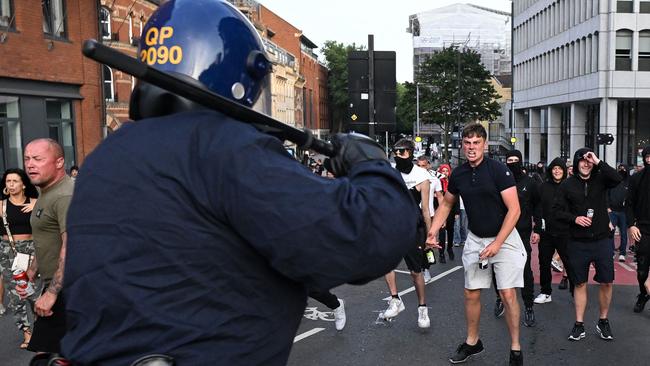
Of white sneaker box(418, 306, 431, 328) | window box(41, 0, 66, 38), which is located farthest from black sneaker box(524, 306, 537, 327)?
window box(41, 0, 66, 38)

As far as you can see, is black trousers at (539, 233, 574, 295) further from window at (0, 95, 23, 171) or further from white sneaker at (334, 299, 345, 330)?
window at (0, 95, 23, 171)

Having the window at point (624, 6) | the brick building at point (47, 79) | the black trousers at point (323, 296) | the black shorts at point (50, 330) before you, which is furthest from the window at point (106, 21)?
the window at point (624, 6)

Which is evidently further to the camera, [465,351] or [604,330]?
[604,330]

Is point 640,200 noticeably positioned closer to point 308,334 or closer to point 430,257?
point 430,257

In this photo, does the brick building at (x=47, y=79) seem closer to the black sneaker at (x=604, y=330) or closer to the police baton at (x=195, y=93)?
the black sneaker at (x=604, y=330)

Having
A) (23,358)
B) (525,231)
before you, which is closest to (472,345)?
(525,231)

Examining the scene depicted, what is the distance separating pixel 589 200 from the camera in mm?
6332

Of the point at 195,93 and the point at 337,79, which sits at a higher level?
the point at 337,79

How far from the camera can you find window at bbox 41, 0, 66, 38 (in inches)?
653

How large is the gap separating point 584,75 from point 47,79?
34.3m

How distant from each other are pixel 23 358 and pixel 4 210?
1.56m

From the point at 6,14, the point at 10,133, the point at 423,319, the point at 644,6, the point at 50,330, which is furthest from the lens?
the point at 644,6

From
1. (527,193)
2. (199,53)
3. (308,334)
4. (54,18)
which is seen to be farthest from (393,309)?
(54,18)

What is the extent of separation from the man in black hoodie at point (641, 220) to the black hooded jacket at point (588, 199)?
95 centimetres
